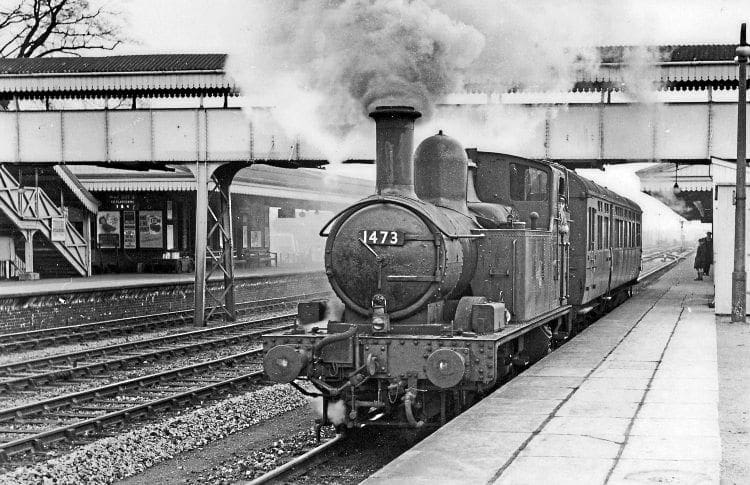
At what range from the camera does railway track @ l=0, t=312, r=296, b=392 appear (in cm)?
1222

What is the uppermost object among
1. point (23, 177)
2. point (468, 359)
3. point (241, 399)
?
point (23, 177)

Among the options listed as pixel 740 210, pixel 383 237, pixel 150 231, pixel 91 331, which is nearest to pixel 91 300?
pixel 91 331

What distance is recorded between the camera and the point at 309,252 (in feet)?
171

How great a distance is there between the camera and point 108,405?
1047 cm

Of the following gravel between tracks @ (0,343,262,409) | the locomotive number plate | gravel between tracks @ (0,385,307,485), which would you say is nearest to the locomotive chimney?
the locomotive number plate

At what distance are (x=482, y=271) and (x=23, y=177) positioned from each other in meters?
25.4

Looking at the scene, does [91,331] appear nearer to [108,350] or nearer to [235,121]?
[108,350]

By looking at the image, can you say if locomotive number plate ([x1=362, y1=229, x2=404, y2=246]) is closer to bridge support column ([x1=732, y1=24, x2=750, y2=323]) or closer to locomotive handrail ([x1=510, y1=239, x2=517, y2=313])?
locomotive handrail ([x1=510, y1=239, x2=517, y2=313])

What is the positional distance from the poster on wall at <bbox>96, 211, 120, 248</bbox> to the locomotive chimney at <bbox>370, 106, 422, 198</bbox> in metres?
28.1

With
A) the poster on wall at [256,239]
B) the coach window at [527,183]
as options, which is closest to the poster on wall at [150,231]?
the poster on wall at [256,239]

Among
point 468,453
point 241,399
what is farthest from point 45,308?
point 468,453

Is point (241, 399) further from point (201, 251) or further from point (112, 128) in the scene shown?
point (112, 128)

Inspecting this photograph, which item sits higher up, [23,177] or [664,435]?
[23,177]

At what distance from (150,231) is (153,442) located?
26.8 m
